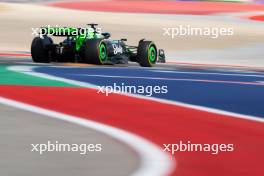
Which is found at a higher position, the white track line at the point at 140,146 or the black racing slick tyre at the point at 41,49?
the white track line at the point at 140,146

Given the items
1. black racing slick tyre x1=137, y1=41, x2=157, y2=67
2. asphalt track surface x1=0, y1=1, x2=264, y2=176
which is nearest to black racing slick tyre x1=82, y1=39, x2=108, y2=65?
asphalt track surface x1=0, y1=1, x2=264, y2=176

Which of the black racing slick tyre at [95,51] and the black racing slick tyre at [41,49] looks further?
the black racing slick tyre at [41,49]

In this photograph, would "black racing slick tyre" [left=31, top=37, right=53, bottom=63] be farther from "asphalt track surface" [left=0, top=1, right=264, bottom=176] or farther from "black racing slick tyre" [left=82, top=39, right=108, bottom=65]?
"asphalt track surface" [left=0, top=1, right=264, bottom=176]

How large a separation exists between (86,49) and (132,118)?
32.8ft

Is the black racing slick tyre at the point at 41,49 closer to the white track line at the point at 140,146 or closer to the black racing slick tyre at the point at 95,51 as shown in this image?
the black racing slick tyre at the point at 95,51

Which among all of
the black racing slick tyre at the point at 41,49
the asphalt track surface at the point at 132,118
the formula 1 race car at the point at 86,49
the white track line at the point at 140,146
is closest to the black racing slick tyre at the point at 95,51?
the formula 1 race car at the point at 86,49

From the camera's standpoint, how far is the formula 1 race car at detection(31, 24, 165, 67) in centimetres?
1984

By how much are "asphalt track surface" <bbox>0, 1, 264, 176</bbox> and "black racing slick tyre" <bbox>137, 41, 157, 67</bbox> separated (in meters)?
1.98

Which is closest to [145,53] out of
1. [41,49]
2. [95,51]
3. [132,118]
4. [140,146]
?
[95,51]

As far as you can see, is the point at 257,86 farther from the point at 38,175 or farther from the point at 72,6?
the point at 72,6

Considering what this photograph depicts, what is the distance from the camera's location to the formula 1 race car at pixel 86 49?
19.8 meters

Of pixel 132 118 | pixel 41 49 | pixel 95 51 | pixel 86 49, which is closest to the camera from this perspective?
pixel 132 118

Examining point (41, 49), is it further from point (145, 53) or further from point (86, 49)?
point (145, 53)

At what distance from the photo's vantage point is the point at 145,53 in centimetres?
2080
